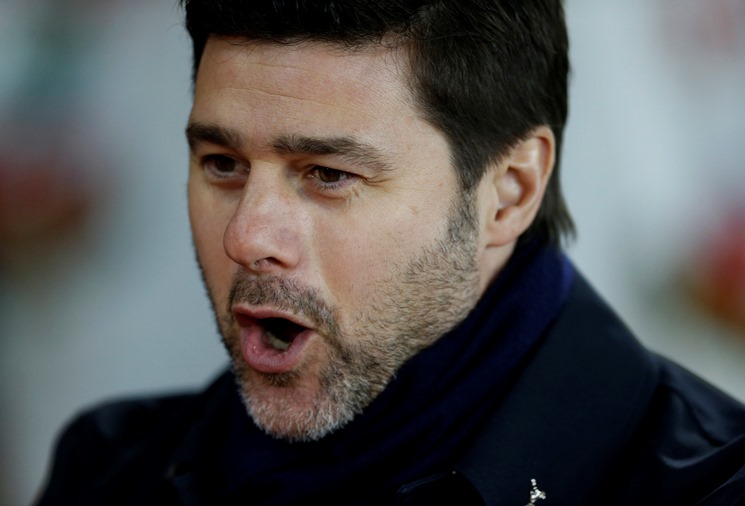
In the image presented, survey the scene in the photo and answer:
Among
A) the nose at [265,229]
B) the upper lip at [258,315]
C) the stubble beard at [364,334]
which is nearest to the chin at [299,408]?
the stubble beard at [364,334]

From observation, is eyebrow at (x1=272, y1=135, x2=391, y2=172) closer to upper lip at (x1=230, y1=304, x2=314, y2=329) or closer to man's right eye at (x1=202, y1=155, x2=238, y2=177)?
man's right eye at (x1=202, y1=155, x2=238, y2=177)

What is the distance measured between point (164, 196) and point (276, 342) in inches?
74.0

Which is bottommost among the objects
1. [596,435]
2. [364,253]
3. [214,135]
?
[596,435]

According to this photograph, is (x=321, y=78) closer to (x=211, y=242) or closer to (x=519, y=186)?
(x=211, y=242)

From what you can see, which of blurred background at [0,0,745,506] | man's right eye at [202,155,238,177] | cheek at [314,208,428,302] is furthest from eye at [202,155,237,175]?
blurred background at [0,0,745,506]

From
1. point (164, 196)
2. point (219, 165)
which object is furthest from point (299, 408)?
point (164, 196)

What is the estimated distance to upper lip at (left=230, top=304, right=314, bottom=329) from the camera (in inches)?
69.7

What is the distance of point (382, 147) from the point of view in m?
1.77

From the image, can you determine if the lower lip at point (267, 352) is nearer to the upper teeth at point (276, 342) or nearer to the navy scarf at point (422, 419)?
the upper teeth at point (276, 342)

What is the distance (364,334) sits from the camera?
183cm

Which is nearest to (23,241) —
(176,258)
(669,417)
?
(176,258)

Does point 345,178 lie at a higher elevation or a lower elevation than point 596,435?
higher

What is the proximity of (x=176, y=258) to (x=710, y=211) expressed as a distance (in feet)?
5.94

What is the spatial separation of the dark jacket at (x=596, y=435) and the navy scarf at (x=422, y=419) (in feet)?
0.17
